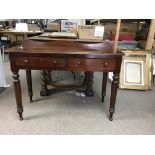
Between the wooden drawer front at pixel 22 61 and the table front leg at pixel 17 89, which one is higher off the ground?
the wooden drawer front at pixel 22 61

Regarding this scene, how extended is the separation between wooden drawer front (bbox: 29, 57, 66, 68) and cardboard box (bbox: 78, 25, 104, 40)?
98cm

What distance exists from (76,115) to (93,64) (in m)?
0.65

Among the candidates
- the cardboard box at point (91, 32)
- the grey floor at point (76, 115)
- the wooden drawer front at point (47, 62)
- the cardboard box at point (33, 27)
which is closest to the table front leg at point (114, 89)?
the grey floor at point (76, 115)

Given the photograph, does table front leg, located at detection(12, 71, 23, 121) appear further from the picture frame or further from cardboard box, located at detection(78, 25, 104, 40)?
the picture frame

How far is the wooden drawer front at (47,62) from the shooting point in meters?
1.55

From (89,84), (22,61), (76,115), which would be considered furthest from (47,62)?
(89,84)

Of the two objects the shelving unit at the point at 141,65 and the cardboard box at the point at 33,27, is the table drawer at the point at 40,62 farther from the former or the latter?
the cardboard box at the point at 33,27

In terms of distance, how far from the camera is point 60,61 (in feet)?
5.11

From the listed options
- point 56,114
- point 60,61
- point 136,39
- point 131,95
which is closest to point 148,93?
point 131,95

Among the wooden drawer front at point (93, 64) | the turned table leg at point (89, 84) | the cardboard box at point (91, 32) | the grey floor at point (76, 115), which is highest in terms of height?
the cardboard box at point (91, 32)

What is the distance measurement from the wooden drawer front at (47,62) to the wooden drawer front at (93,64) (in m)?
0.07

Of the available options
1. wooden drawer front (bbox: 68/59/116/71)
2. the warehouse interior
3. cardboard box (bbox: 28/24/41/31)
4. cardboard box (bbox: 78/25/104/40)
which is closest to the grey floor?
the warehouse interior

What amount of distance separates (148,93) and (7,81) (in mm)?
2191

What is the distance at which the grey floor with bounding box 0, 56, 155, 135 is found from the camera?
1658 mm
